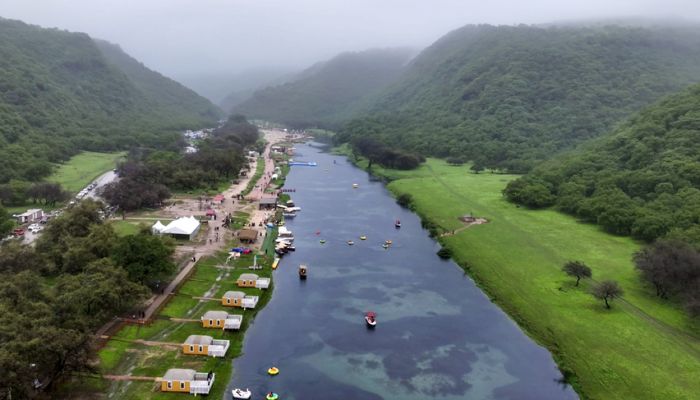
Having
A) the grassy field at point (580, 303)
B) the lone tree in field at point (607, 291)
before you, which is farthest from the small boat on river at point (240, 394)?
the lone tree in field at point (607, 291)

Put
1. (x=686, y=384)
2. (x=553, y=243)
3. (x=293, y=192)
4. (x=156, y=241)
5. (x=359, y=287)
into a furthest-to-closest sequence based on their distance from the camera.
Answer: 1. (x=293, y=192)
2. (x=553, y=243)
3. (x=359, y=287)
4. (x=156, y=241)
5. (x=686, y=384)

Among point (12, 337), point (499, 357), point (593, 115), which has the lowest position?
point (499, 357)

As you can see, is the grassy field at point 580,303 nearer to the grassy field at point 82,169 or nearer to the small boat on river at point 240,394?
the small boat on river at point 240,394

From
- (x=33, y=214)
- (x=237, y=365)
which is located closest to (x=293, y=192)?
(x=33, y=214)

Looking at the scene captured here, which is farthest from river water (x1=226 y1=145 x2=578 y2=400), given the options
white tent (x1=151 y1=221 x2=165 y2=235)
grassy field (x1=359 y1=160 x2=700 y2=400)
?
white tent (x1=151 y1=221 x2=165 y2=235)

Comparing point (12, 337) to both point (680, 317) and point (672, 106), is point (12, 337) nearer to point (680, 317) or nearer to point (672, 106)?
point (680, 317)

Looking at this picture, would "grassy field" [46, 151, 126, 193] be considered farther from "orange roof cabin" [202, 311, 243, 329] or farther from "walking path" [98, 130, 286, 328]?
"orange roof cabin" [202, 311, 243, 329]
